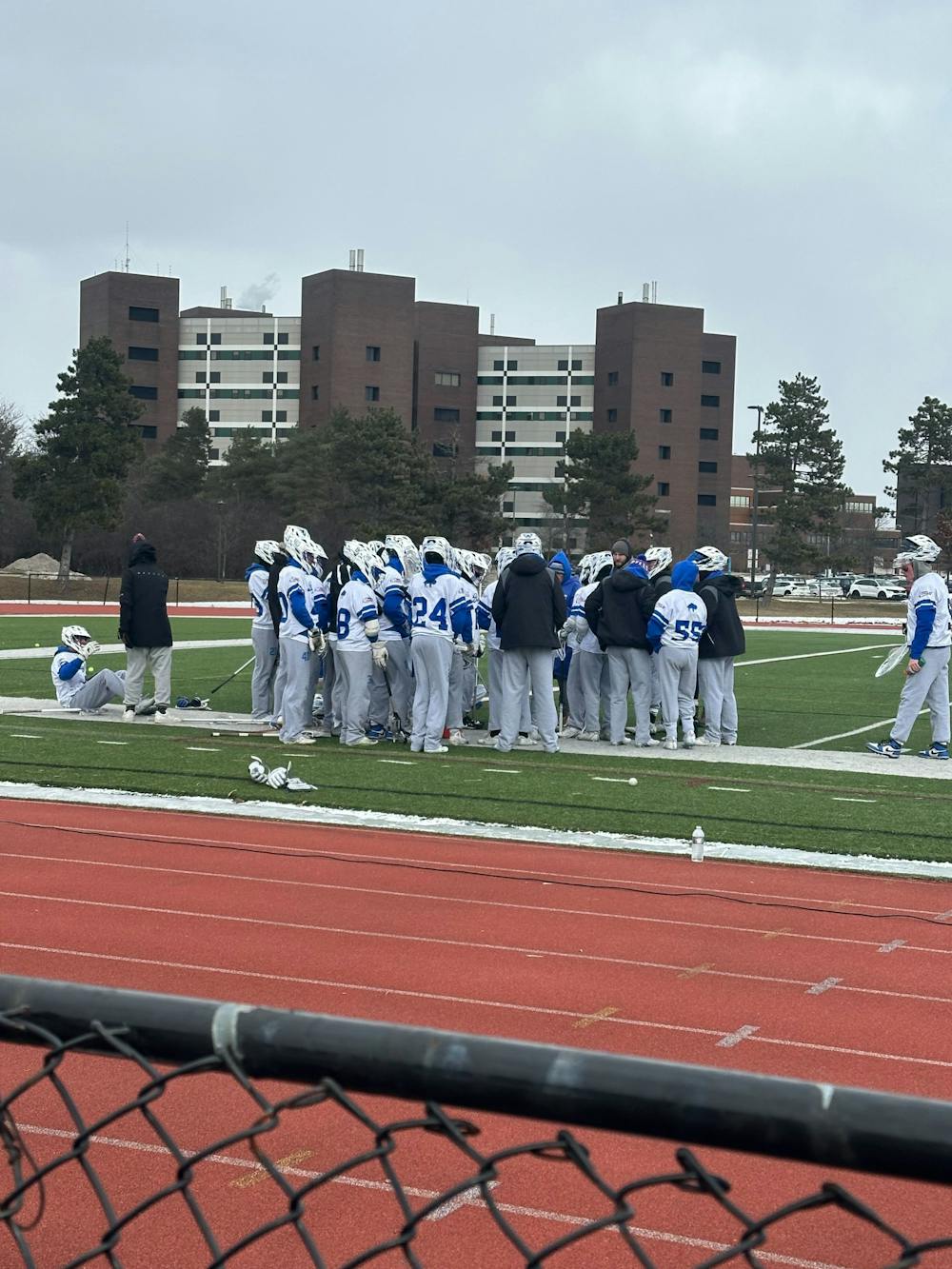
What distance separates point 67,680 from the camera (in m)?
19.1

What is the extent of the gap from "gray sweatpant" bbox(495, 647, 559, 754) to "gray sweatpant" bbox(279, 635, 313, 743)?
7.01ft

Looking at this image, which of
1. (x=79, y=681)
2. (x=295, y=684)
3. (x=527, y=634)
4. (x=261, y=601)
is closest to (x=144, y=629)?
(x=261, y=601)

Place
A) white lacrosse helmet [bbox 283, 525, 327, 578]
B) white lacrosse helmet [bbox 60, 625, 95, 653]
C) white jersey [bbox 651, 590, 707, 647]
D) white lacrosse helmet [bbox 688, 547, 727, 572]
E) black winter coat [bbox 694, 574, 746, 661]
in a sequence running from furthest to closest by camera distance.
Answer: white lacrosse helmet [bbox 60, 625, 95, 653]
white lacrosse helmet [bbox 688, 547, 727, 572]
black winter coat [bbox 694, 574, 746, 661]
white lacrosse helmet [bbox 283, 525, 327, 578]
white jersey [bbox 651, 590, 707, 647]

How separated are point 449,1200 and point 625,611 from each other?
1336 cm

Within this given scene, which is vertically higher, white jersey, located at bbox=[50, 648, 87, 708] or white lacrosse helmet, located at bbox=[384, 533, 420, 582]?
white lacrosse helmet, located at bbox=[384, 533, 420, 582]

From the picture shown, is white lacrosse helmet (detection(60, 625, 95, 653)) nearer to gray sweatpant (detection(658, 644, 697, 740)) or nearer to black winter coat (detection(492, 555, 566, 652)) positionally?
black winter coat (detection(492, 555, 566, 652))

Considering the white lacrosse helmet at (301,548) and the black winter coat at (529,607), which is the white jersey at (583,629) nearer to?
the black winter coat at (529,607)

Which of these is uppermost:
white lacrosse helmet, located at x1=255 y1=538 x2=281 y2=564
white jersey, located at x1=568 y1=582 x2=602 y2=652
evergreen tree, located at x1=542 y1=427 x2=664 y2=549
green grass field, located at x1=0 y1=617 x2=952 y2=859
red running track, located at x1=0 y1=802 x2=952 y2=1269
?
evergreen tree, located at x1=542 y1=427 x2=664 y2=549

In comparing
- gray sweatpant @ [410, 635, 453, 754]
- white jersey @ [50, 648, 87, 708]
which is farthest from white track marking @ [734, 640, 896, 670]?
gray sweatpant @ [410, 635, 453, 754]

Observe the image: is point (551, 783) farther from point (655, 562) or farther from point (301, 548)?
point (655, 562)

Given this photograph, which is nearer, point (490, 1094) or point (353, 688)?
point (490, 1094)

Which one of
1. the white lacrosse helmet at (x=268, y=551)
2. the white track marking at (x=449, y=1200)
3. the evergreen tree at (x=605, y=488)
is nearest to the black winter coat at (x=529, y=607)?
the white lacrosse helmet at (x=268, y=551)

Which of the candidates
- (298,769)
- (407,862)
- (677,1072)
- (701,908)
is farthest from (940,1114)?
(298,769)

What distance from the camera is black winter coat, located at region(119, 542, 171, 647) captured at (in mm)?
18141
